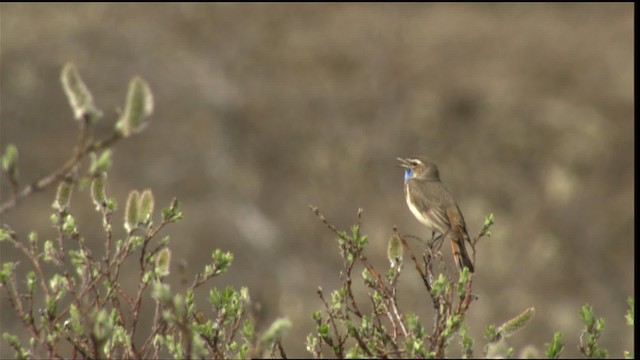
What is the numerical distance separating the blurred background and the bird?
8961mm

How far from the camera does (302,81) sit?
1211 inches

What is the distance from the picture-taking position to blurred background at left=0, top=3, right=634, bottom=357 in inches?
798

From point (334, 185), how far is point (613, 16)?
46.4ft

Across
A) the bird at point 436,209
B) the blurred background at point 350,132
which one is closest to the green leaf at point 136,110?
the bird at point 436,209

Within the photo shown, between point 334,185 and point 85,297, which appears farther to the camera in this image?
point 334,185

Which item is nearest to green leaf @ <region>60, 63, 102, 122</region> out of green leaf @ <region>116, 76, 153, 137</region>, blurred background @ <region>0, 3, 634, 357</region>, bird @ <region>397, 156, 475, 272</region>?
green leaf @ <region>116, 76, 153, 137</region>

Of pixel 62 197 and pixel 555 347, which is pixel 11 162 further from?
pixel 555 347

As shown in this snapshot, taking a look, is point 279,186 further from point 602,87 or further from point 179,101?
point 602,87

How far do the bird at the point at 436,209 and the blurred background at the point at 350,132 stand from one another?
896 centimetres

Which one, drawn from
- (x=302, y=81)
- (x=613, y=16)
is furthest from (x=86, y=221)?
(x=613, y=16)

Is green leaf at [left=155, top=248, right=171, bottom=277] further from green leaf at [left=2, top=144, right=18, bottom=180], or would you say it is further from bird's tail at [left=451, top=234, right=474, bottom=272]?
bird's tail at [left=451, top=234, right=474, bottom=272]

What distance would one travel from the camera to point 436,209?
7.81 m

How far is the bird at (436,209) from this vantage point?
7.45m

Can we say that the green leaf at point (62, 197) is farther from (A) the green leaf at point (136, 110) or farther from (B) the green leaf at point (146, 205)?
(A) the green leaf at point (136, 110)
